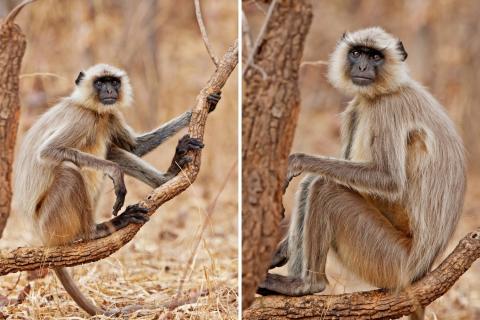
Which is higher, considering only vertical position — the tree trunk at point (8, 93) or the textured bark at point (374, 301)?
the tree trunk at point (8, 93)

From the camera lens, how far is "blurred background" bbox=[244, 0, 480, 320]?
10029mm

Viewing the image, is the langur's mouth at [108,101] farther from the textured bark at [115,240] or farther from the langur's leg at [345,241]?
the langur's leg at [345,241]

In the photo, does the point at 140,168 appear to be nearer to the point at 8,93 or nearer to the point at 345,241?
the point at 8,93

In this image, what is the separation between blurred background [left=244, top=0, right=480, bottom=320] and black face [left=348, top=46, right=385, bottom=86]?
17.4 ft

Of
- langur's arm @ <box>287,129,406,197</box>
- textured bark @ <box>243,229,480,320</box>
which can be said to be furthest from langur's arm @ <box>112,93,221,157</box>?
textured bark @ <box>243,229,480,320</box>

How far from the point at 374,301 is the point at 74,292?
178 cm

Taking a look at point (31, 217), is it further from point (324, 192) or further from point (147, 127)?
point (147, 127)

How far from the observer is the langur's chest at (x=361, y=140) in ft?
13.9

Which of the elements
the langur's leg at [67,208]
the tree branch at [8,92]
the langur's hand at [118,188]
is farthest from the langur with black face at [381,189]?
the tree branch at [8,92]

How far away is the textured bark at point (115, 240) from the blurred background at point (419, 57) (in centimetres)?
527

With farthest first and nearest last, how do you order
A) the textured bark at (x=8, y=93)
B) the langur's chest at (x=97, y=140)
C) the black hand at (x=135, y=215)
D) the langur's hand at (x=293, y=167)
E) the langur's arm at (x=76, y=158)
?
the textured bark at (x=8, y=93) < the langur's chest at (x=97, y=140) < the langur's arm at (x=76, y=158) < the black hand at (x=135, y=215) < the langur's hand at (x=293, y=167)

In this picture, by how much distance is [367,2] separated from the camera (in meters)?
11.4

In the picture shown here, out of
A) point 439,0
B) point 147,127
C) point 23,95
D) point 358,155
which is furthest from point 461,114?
point 358,155

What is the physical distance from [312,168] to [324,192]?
19 cm
